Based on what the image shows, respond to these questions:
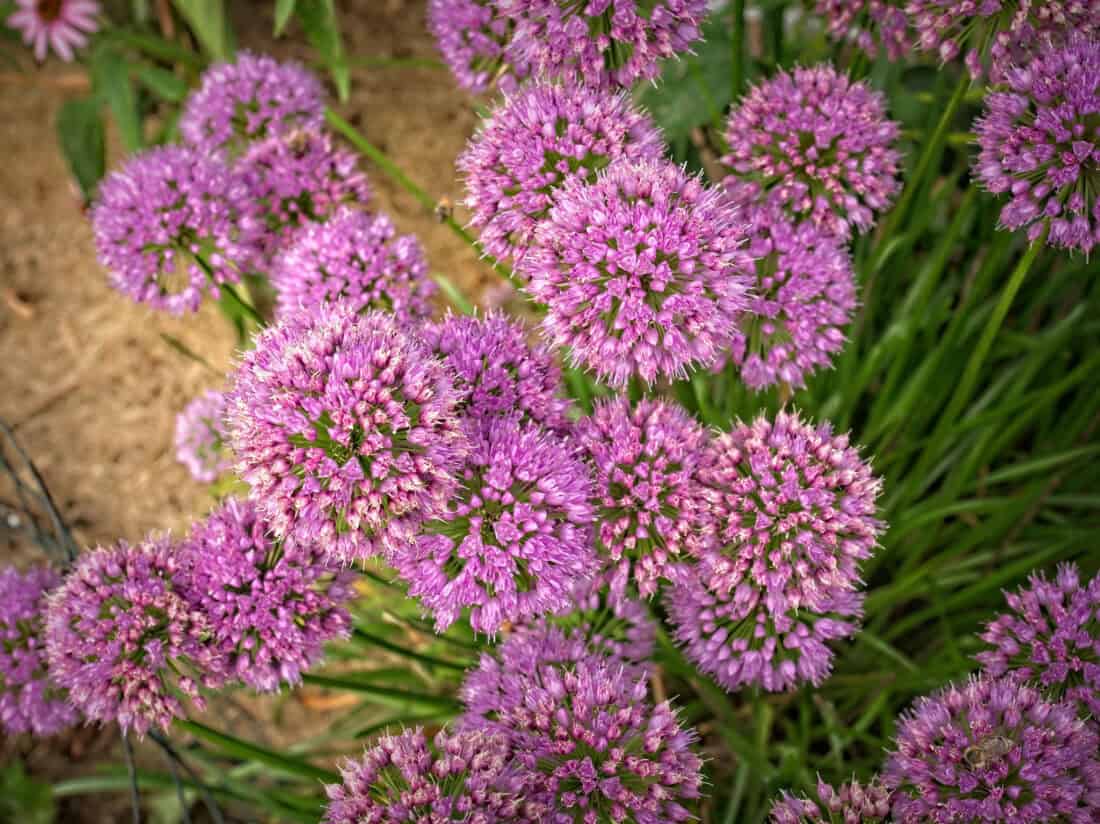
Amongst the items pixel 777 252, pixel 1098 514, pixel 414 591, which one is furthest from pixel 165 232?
pixel 1098 514

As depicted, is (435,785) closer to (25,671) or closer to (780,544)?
(780,544)

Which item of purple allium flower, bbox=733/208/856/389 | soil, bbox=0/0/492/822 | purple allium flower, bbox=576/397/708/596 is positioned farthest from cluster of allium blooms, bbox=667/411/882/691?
soil, bbox=0/0/492/822

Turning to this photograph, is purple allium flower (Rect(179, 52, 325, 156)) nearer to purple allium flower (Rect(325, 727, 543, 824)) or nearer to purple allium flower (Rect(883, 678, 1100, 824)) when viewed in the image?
purple allium flower (Rect(325, 727, 543, 824))

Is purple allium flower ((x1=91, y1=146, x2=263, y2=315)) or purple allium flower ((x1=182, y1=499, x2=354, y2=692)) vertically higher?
purple allium flower ((x1=91, y1=146, x2=263, y2=315))

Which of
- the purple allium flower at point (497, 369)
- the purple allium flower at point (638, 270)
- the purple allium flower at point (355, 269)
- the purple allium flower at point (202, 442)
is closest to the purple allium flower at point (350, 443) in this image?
the purple allium flower at point (497, 369)

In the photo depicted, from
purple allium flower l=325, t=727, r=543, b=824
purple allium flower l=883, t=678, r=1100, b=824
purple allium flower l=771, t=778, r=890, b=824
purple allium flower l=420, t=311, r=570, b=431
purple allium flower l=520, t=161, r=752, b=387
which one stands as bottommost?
purple allium flower l=325, t=727, r=543, b=824

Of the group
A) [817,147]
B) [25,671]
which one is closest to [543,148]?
[817,147]

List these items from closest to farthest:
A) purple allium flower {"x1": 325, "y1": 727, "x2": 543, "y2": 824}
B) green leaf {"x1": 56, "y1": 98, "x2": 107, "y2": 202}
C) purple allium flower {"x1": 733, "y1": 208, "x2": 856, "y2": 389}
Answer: purple allium flower {"x1": 325, "y1": 727, "x2": 543, "y2": 824}, purple allium flower {"x1": 733, "y1": 208, "x2": 856, "y2": 389}, green leaf {"x1": 56, "y1": 98, "x2": 107, "y2": 202}
